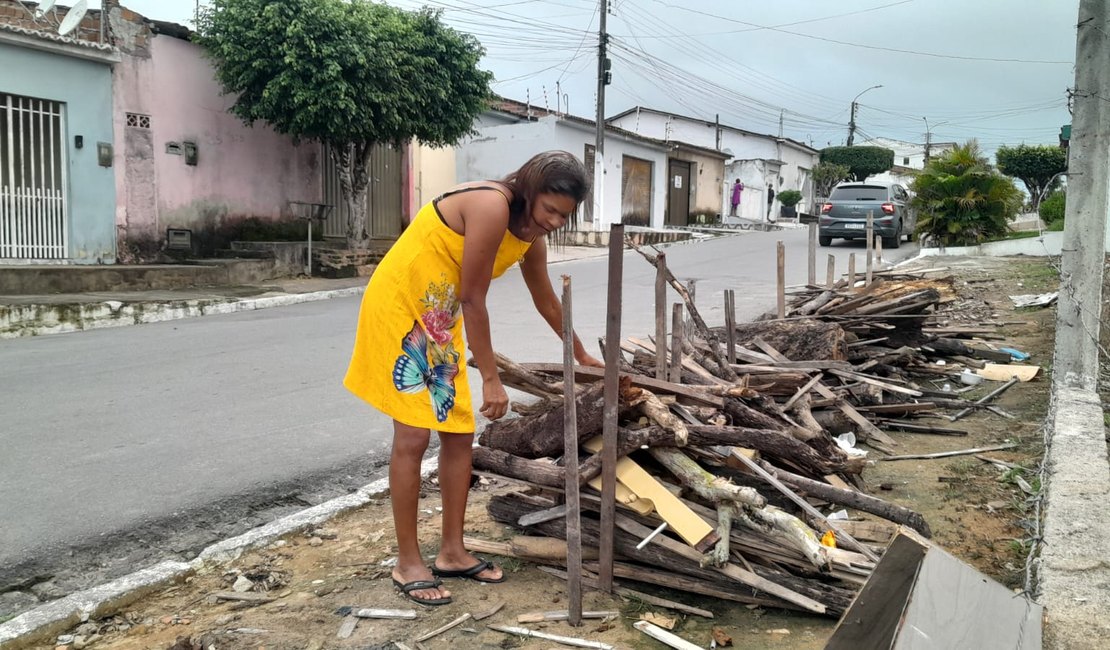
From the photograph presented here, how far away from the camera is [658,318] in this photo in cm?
384

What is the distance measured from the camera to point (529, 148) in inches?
950

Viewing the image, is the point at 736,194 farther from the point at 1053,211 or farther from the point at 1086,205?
the point at 1086,205

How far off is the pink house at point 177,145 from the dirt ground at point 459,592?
11425 millimetres

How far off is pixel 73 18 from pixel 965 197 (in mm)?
17533

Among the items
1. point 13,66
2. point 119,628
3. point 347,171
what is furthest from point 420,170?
point 119,628

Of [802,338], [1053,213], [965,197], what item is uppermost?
[965,197]

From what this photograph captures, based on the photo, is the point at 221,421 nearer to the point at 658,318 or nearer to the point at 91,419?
the point at 91,419

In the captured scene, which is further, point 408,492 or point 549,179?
point 408,492

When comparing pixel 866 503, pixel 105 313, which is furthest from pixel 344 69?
pixel 866 503

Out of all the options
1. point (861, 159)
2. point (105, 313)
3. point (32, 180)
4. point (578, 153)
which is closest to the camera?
point (105, 313)

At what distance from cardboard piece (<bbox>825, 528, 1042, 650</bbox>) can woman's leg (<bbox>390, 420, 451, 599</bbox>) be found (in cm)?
157

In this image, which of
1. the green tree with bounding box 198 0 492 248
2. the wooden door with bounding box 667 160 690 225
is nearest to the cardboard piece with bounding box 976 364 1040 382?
the green tree with bounding box 198 0 492 248

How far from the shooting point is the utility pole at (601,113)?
2403cm

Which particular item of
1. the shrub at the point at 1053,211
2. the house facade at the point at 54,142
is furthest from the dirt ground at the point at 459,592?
the shrub at the point at 1053,211
